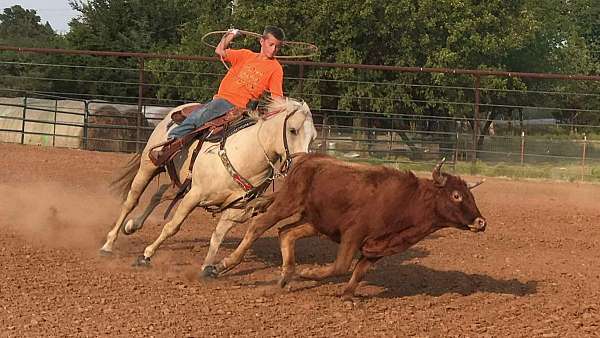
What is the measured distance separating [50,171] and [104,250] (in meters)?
7.10

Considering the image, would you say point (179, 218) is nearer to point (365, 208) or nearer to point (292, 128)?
point (292, 128)

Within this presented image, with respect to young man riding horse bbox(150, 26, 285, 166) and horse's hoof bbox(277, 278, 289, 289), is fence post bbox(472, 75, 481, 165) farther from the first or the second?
horse's hoof bbox(277, 278, 289, 289)

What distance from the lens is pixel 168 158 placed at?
7688mm

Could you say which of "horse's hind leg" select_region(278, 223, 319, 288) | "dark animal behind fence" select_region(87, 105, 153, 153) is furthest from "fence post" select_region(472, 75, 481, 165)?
"horse's hind leg" select_region(278, 223, 319, 288)

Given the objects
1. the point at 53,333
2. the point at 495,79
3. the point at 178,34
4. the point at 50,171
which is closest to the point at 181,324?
the point at 53,333

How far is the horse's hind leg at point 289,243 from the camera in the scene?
653cm

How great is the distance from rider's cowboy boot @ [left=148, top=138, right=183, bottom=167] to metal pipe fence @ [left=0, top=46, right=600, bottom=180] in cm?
657

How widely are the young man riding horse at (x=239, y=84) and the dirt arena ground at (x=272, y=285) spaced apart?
3.73 ft

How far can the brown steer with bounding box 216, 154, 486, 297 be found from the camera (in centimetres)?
627

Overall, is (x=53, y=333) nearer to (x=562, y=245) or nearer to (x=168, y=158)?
(x=168, y=158)

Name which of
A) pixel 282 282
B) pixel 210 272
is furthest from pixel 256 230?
pixel 210 272

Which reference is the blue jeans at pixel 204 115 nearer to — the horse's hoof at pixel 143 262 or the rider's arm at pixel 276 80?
the rider's arm at pixel 276 80

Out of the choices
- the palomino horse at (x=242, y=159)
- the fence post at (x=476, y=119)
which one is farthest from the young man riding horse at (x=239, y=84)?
the fence post at (x=476, y=119)

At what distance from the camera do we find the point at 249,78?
7.41 metres
